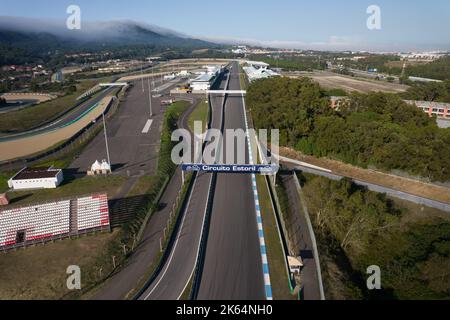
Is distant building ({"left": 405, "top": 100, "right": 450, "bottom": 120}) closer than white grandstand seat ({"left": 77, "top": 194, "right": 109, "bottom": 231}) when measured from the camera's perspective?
No

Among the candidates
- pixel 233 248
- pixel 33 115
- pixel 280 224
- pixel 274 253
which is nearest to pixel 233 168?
pixel 280 224

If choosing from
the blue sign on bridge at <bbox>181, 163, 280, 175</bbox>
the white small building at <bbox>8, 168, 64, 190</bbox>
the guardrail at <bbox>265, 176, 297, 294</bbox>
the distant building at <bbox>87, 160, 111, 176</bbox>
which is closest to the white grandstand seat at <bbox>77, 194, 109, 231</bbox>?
the white small building at <bbox>8, 168, 64, 190</bbox>

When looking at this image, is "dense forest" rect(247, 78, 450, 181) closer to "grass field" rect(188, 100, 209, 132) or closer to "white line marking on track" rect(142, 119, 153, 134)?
"grass field" rect(188, 100, 209, 132)

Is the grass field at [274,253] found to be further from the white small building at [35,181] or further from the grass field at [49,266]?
the white small building at [35,181]

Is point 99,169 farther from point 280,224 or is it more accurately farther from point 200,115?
point 200,115

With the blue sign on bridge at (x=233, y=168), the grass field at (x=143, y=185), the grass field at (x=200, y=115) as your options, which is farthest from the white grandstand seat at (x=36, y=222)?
the grass field at (x=200, y=115)
